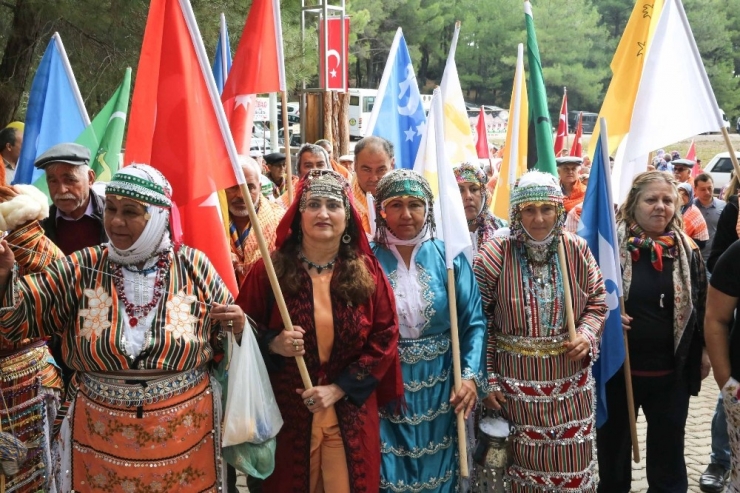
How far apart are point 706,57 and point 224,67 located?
48978 millimetres

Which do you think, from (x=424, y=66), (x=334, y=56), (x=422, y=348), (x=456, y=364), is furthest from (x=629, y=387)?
(x=424, y=66)

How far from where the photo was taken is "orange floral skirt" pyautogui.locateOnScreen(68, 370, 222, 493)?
3016mm

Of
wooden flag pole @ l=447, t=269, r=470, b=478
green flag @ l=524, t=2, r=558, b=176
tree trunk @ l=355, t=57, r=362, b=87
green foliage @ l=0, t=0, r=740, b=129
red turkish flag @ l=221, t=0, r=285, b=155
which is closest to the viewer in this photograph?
wooden flag pole @ l=447, t=269, r=470, b=478

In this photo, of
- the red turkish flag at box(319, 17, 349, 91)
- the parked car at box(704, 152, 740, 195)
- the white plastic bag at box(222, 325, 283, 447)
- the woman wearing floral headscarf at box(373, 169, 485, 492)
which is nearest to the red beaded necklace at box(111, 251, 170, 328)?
the white plastic bag at box(222, 325, 283, 447)

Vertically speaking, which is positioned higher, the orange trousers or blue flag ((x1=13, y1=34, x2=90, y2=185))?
blue flag ((x1=13, y1=34, x2=90, y2=185))

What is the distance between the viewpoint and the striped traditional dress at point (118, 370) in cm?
298

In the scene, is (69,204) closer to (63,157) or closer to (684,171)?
(63,157)

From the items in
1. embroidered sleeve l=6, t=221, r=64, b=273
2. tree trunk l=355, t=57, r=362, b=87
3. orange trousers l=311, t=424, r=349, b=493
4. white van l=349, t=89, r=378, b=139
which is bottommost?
orange trousers l=311, t=424, r=349, b=493

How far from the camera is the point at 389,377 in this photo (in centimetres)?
354

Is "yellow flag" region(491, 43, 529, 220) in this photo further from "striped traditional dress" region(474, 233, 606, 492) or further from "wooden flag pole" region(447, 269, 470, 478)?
"wooden flag pole" region(447, 269, 470, 478)

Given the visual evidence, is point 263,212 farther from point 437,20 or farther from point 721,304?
point 437,20

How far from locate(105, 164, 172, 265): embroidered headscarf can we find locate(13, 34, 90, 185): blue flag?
236 centimetres

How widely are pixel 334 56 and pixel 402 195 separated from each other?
27.6ft

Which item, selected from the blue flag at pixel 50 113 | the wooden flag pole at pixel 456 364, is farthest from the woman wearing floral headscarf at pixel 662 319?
the blue flag at pixel 50 113
